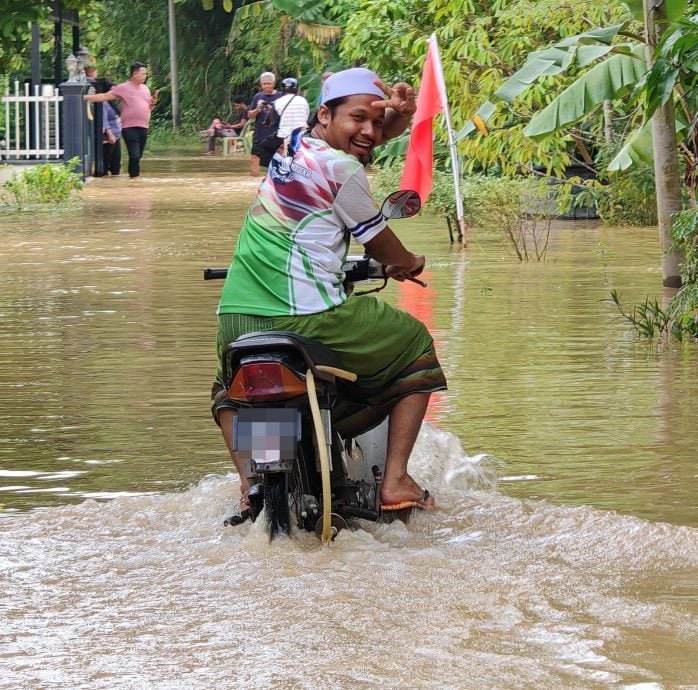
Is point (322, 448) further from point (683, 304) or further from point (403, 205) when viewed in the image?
point (683, 304)

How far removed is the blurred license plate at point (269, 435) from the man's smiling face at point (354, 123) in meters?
1.05

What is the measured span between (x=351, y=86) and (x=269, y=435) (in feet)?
4.37

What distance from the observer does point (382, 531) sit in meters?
5.88

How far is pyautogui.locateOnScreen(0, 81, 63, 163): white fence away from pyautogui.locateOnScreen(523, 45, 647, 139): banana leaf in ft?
51.3

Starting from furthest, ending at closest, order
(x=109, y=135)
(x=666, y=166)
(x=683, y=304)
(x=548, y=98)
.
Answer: (x=109, y=135) → (x=548, y=98) → (x=666, y=166) → (x=683, y=304)

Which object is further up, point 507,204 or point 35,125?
point 35,125

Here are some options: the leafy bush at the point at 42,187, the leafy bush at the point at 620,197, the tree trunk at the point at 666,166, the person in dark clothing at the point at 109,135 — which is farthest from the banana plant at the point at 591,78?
the person in dark clothing at the point at 109,135

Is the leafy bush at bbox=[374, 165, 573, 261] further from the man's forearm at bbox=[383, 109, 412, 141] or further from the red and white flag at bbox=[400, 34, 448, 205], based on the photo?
the man's forearm at bbox=[383, 109, 412, 141]

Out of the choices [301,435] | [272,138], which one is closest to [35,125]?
[272,138]

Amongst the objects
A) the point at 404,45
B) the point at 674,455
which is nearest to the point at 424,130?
the point at 674,455

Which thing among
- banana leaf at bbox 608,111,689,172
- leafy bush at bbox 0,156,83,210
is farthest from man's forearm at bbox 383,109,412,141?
leafy bush at bbox 0,156,83,210

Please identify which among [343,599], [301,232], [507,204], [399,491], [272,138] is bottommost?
[343,599]

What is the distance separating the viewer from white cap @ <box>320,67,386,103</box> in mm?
5758

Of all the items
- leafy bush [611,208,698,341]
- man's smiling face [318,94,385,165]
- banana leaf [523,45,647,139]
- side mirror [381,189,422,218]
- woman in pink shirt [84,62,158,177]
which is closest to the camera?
side mirror [381,189,422,218]
